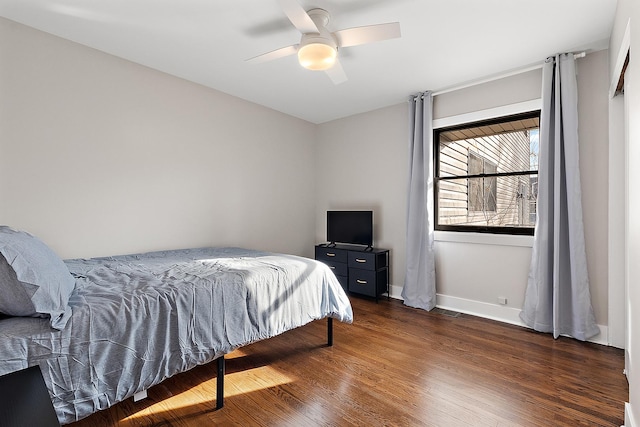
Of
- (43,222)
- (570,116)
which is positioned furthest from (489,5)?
(43,222)

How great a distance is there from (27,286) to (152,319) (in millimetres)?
530

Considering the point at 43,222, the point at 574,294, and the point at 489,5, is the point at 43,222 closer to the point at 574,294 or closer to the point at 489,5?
the point at 489,5

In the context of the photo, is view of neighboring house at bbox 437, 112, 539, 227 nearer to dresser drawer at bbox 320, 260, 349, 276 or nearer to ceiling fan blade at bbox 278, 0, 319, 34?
dresser drawer at bbox 320, 260, 349, 276

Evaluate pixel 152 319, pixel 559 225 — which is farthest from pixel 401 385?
pixel 559 225

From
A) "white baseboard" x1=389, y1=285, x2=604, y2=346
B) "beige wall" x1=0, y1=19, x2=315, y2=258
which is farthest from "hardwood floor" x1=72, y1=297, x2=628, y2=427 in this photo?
"beige wall" x1=0, y1=19, x2=315, y2=258

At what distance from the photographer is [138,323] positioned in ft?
5.05

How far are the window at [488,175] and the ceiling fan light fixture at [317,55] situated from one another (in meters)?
2.06

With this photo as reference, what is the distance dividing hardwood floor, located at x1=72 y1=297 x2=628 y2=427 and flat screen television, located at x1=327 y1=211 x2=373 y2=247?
1.47m

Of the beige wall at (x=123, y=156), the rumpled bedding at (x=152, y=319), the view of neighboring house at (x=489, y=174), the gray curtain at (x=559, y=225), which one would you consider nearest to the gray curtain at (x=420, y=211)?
the view of neighboring house at (x=489, y=174)

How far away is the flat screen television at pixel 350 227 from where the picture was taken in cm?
408

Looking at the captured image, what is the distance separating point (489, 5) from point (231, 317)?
2.70m

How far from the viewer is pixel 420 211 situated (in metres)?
3.71

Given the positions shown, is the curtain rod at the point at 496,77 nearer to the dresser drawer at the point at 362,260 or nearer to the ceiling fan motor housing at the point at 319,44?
the ceiling fan motor housing at the point at 319,44

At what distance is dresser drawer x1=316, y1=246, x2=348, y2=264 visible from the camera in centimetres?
412
